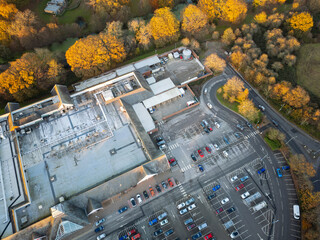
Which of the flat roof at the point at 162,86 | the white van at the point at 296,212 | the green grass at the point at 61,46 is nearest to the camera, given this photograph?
the white van at the point at 296,212

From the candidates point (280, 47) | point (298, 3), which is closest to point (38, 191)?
point (280, 47)

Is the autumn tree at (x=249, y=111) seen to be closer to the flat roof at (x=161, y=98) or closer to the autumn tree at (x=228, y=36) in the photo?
the flat roof at (x=161, y=98)

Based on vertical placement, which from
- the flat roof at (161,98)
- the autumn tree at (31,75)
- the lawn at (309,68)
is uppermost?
the autumn tree at (31,75)

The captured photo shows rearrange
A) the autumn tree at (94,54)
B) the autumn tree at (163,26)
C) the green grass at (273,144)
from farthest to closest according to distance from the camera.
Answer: the autumn tree at (163,26), the autumn tree at (94,54), the green grass at (273,144)

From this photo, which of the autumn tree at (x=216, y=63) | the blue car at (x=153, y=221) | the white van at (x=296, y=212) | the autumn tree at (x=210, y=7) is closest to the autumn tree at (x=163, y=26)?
the autumn tree at (x=210, y=7)

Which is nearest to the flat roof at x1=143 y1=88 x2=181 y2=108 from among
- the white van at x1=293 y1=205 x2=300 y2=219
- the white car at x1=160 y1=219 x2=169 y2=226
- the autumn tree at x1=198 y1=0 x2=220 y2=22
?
the white car at x1=160 y1=219 x2=169 y2=226

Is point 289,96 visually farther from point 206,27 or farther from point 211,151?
point 206,27

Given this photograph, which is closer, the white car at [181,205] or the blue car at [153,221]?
the blue car at [153,221]

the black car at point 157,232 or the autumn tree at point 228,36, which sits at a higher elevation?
the autumn tree at point 228,36
